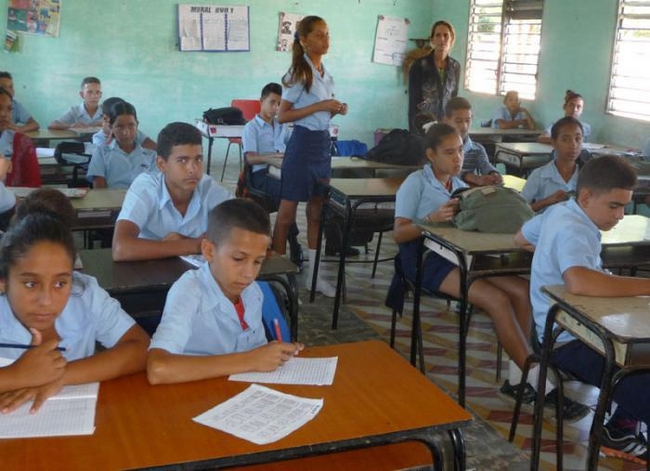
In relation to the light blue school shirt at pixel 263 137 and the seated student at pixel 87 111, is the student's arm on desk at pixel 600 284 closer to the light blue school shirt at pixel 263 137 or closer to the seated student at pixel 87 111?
the light blue school shirt at pixel 263 137

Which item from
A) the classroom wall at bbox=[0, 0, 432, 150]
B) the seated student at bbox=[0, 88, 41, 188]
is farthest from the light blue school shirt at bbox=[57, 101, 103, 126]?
the seated student at bbox=[0, 88, 41, 188]

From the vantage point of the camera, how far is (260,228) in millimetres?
2150

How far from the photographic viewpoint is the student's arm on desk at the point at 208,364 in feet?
5.62

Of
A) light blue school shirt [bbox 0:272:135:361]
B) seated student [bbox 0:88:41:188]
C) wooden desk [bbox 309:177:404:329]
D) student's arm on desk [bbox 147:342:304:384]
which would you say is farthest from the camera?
seated student [bbox 0:88:41:188]

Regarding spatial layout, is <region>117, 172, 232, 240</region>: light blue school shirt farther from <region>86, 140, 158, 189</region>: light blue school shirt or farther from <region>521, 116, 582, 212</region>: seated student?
<region>521, 116, 582, 212</region>: seated student

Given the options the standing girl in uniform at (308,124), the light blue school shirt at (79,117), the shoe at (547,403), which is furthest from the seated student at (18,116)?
the shoe at (547,403)

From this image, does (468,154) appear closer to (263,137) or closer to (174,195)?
(263,137)

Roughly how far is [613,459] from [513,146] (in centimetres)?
375

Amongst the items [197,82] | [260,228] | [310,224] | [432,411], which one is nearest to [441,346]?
[310,224]

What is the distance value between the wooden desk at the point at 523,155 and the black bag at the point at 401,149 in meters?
1.24

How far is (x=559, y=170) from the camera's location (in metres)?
4.21

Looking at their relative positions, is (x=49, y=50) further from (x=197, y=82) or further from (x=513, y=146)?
(x=513, y=146)

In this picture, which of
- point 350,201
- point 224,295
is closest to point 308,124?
point 350,201

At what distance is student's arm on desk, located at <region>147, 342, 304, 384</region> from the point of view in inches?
67.5
